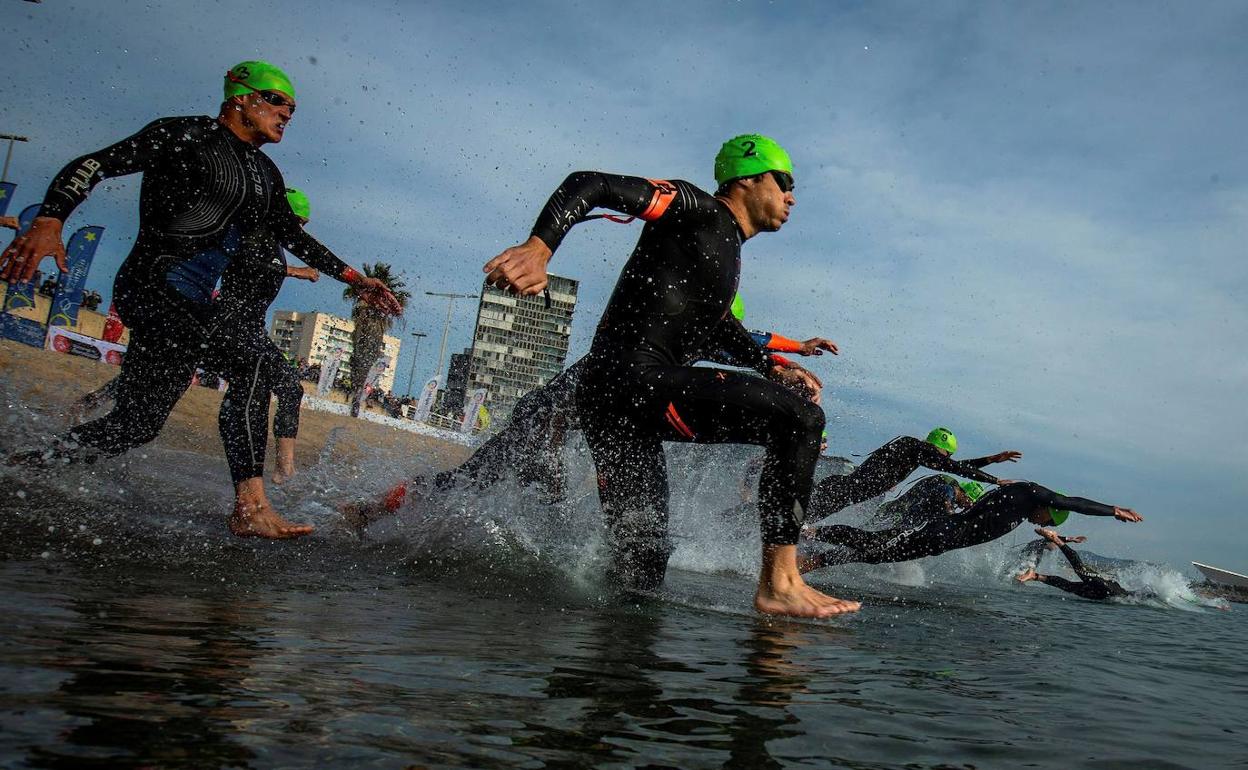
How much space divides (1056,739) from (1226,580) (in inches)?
1437

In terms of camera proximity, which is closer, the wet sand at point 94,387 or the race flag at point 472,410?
the wet sand at point 94,387

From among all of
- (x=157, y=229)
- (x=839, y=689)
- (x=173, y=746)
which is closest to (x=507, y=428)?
(x=157, y=229)

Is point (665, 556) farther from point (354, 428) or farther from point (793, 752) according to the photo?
point (354, 428)

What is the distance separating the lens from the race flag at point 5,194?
16.9m

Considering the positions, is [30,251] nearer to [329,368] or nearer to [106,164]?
[106,164]

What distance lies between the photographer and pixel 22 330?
56.2ft

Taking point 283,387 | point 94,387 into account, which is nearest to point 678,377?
point 283,387

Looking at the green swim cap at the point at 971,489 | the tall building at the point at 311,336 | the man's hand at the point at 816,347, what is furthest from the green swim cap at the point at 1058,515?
the tall building at the point at 311,336

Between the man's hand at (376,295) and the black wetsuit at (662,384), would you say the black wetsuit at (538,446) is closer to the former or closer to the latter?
the black wetsuit at (662,384)

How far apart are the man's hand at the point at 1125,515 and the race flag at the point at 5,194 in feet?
62.4

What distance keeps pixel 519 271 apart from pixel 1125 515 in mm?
8337

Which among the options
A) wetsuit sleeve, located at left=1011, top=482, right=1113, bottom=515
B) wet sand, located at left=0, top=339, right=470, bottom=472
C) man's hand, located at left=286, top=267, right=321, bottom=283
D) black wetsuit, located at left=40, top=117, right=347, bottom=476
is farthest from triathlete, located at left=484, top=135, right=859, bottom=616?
wetsuit sleeve, located at left=1011, top=482, right=1113, bottom=515

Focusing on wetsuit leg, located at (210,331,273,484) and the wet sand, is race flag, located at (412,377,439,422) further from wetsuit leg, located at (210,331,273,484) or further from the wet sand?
wetsuit leg, located at (210,331,273,484)

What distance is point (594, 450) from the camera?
3936mm
